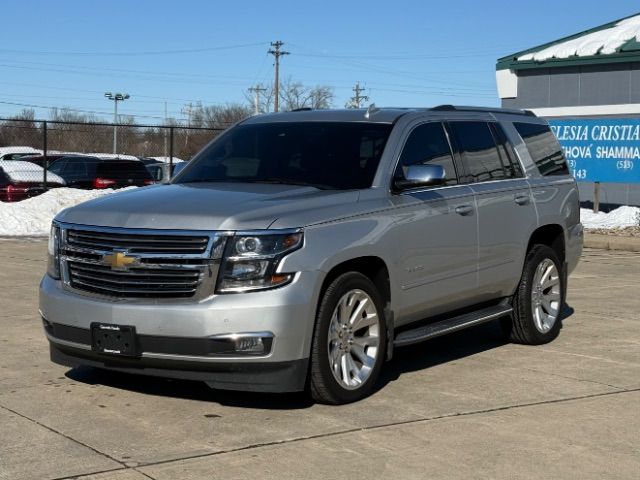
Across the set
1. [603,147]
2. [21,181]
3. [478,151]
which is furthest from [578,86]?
[478,151]

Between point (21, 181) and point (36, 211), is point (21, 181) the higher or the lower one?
the higher one

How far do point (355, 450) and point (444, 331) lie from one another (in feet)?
7.14

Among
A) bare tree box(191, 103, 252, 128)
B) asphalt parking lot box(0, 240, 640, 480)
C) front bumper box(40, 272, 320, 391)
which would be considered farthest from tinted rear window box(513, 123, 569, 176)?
bare tree box(191, 103, 252, 128)

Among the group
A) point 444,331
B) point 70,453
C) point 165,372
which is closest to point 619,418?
point 444,331

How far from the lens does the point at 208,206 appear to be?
6.48 meters

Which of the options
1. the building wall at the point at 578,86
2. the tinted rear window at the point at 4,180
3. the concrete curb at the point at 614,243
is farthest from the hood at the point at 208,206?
the tinted rear window at the point at 4,180

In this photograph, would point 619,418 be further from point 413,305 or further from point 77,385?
point 77,385

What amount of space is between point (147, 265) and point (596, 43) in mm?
20494

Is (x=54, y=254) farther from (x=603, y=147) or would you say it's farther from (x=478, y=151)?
(x=603, y=147)

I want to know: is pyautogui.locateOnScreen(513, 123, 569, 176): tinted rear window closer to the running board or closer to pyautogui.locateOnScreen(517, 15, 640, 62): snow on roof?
the running board

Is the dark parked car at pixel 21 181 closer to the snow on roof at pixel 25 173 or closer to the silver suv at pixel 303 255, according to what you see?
the snow on roof at pixel 25 173

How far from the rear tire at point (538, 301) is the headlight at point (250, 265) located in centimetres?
323

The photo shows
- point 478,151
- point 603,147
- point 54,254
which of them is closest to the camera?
point 54,254

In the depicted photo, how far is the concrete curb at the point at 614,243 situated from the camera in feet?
61.9
